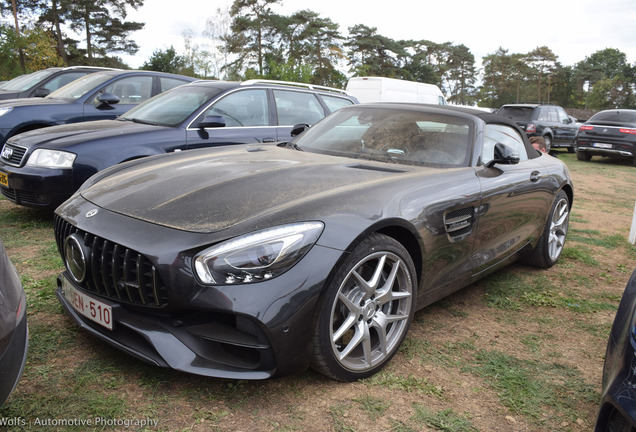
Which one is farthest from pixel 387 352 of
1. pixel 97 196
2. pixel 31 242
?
pixel 31 242

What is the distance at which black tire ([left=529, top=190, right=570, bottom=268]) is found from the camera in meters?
4.29

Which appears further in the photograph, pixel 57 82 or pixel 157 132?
pixel 57 82

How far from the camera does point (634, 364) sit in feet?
5.14

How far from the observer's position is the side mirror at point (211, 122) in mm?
5266

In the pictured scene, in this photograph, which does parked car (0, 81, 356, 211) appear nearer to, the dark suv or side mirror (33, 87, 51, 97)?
side mirror (33, 87, 51, 97)

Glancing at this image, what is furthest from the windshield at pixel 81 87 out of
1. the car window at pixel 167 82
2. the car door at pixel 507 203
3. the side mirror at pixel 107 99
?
the car door at pixel 507 203

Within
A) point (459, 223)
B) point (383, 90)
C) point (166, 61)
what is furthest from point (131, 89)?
point (166, 61)

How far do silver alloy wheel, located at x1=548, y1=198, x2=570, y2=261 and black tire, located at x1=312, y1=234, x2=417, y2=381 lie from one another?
2.33 metres

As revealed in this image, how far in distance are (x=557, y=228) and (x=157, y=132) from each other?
12.7 ft

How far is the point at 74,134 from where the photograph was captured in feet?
15.8

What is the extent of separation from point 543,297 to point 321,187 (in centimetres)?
217

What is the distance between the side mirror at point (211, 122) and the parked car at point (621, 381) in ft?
14.0

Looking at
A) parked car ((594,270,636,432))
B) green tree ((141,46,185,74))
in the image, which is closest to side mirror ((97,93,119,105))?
parked car ((594,270,636,432))

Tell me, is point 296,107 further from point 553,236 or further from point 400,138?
point 553,236
